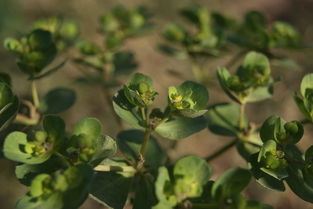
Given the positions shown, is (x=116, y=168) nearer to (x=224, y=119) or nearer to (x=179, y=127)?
(x=179, y=127)

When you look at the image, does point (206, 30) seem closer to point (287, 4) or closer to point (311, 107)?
point (311, 107)

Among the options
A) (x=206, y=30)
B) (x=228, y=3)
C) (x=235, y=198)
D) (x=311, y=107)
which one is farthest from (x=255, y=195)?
(x=228, y=3)

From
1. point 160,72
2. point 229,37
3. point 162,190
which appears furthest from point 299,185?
point 160,72

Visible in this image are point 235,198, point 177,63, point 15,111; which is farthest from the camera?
point 177,63

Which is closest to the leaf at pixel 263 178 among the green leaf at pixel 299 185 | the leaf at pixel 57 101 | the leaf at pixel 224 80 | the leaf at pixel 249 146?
the green leaf at pixel 299 185

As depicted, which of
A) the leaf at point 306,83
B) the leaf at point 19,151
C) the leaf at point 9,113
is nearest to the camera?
the leaf at point 19,151

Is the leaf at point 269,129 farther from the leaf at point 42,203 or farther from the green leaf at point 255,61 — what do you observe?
the leaf at point 42,203

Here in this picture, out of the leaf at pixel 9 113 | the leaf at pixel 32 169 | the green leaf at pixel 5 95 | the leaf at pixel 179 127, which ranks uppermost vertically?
the green leaf at pixel 5 95
